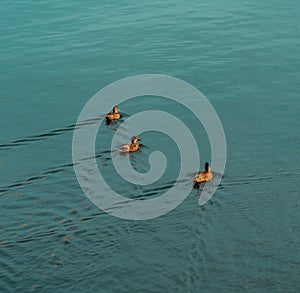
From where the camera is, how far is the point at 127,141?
19172mm

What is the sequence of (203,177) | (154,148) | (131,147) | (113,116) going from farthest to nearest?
(113,116) < (154,148) < (131,147) < (203,177)

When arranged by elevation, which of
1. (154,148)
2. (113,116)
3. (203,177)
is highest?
(113,116)

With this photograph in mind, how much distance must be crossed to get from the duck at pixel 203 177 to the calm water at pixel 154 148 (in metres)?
0.50

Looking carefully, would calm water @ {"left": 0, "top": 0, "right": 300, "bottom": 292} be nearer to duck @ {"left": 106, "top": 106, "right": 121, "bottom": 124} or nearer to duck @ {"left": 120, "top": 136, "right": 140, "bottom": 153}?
duck @ {"left": 120, "top": 136, "right": 140, "bottom": 153}

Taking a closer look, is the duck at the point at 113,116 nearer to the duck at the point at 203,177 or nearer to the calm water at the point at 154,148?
the calm water at the point at 154,148

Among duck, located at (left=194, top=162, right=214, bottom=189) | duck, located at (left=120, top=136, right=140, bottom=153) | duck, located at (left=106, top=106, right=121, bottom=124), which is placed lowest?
duck, located at (left=194, top=162, right=214, bottom=189)

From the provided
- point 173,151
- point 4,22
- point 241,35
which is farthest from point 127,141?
point 4,22

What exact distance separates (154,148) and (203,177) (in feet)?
9.18

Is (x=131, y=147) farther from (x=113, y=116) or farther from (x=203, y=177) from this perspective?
(x=203, y=177)

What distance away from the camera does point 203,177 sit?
16406 mm

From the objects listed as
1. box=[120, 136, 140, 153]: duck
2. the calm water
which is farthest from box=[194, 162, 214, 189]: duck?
box=[120, 136, 140, 153]: duck

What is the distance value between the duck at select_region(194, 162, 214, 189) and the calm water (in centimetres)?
50

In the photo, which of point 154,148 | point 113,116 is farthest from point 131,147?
point 113,116

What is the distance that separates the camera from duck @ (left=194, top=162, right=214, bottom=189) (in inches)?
645
